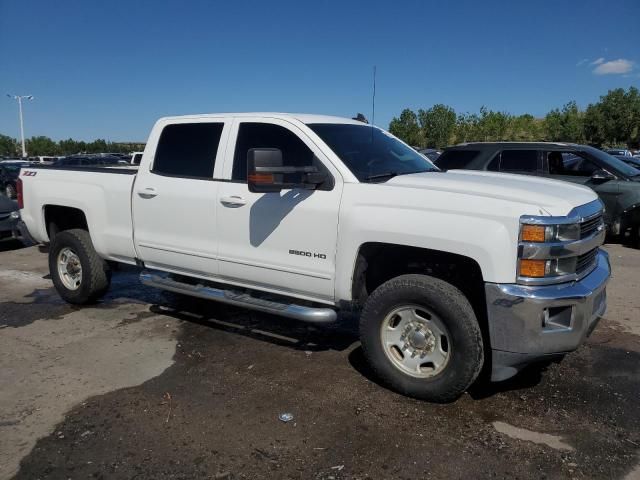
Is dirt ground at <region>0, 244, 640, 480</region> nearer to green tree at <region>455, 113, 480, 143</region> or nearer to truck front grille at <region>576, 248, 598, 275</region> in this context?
truck front grille at <region>576, 248, 598, 275</region>

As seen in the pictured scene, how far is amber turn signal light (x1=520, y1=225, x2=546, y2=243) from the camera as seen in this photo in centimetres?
318

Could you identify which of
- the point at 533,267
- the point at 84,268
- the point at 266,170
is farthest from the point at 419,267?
the point at 84,268

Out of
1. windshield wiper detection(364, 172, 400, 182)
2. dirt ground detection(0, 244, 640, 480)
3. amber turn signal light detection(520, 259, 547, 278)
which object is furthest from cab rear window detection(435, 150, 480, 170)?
amber turn signal light detection(520, 259, 547, 278)

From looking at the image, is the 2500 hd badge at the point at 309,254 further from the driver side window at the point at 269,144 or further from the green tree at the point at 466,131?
the green tree at the point at 466,131

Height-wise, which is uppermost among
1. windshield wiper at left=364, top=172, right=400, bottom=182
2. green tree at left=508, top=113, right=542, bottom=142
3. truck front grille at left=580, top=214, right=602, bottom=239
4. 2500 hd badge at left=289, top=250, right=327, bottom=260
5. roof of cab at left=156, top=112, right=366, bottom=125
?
green tree at left=508, top=113, right=542, bottom=142

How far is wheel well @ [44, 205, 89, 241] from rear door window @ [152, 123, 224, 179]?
5.18ft

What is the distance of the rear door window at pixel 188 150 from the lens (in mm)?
4762

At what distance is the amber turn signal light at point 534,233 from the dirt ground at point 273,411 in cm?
121

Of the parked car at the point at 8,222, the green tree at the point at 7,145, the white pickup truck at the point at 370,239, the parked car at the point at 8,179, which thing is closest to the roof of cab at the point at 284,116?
the white pickup truck at the point at 370,239

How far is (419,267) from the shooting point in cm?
388

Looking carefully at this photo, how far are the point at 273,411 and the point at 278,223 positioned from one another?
4.62 ft

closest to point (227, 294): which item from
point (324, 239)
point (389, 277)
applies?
point (324, 239)

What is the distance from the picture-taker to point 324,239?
3.96 metres

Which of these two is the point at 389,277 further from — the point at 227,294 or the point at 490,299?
the point at 227,294
